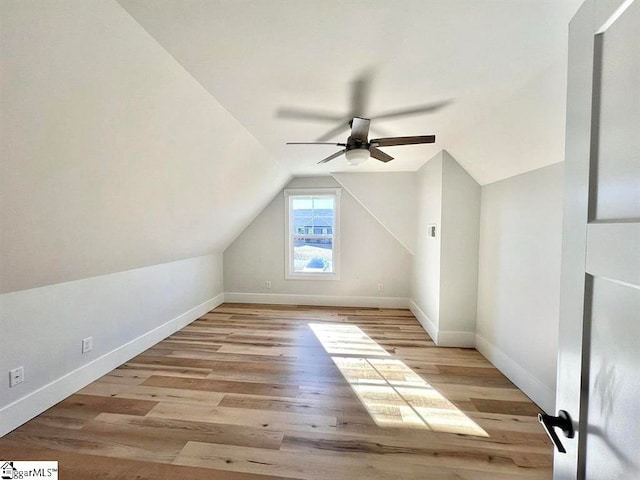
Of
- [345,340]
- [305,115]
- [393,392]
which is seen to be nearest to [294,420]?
[393,392]

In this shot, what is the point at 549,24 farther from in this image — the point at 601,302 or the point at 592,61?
the point at 601,302

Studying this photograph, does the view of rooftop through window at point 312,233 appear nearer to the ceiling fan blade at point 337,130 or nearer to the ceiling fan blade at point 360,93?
the ceiling fan blade at point 337,130

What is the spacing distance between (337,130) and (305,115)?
0.42 m

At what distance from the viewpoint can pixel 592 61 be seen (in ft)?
2.09

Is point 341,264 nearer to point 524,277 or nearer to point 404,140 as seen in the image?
point 524,277

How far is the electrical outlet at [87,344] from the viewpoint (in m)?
2.44

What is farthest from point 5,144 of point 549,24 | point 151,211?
point 549,24

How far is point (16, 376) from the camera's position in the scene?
6.31 ft

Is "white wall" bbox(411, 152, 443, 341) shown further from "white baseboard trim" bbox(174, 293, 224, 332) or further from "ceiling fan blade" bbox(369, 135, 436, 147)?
"white baseboard trim" bbox(174, 293, 224, 332)

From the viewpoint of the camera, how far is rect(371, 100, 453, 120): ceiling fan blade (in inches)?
84.4

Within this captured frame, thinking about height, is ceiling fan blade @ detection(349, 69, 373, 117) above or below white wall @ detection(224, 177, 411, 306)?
above

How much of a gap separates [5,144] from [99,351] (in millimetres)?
2117

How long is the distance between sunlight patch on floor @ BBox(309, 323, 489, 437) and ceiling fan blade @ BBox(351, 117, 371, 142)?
215 cm

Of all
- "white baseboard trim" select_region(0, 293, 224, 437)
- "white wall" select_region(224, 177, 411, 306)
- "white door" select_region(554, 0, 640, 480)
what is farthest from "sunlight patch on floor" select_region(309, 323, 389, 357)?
"white door" select_region(554, 0, 640, 480)
